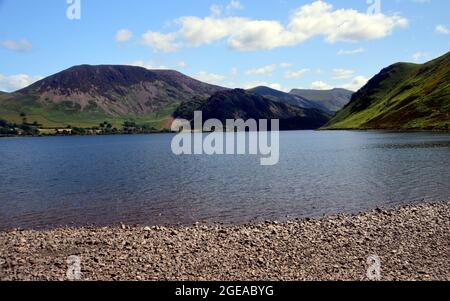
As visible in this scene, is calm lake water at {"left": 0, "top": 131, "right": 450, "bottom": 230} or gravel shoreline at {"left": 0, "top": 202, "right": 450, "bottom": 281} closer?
gravel shoreline at {"left": 0, "top": 202, "right": 450, "bottom": 281}

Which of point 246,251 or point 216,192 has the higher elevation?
point 246,251

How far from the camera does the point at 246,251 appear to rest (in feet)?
92.4

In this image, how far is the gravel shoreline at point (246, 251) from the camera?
23703 millimetres

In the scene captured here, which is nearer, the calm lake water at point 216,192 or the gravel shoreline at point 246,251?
the gravel shoreline at point 246,251

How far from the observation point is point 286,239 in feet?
102

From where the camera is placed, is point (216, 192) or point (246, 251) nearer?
point (246, 251)

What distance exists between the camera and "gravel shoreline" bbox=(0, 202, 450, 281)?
23.7 meters

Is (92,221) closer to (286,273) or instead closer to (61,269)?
(61,269)
